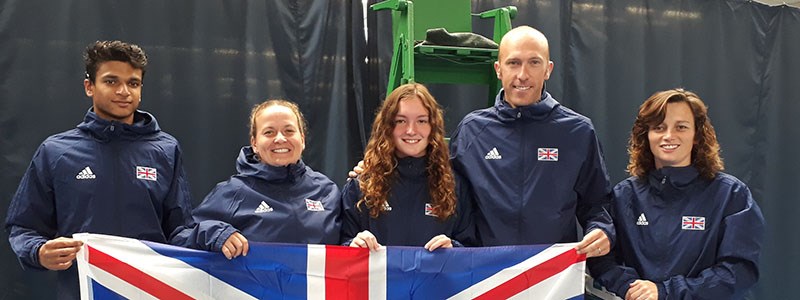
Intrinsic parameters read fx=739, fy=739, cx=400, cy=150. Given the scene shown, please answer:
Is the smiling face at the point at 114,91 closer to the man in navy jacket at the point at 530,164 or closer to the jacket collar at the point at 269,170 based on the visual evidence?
the jacket collar at the point at 269,170

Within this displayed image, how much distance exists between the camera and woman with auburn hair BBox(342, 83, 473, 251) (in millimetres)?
2650

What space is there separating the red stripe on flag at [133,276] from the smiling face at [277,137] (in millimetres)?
553

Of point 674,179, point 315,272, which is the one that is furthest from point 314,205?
point 674,179

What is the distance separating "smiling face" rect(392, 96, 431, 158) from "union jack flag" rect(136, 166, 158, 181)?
2.94 feet

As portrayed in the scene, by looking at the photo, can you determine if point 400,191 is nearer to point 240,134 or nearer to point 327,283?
point 327,283

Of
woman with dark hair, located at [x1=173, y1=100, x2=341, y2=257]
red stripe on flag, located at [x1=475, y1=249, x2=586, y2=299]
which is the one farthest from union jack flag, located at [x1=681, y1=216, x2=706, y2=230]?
woman with dark hair, located at [x1=173, y1=100, x2=341, y2=257]

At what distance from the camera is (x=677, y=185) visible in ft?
9.03

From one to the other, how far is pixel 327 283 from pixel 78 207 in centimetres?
92

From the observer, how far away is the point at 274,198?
104 inches

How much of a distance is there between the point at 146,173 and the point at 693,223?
79.1 inches

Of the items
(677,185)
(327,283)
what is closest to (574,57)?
(677,185)

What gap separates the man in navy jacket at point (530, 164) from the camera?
9.05 feet

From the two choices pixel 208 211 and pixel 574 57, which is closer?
pixel 208 211

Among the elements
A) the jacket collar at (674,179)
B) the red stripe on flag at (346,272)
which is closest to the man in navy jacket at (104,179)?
the red stripe on flag at (346,272)
